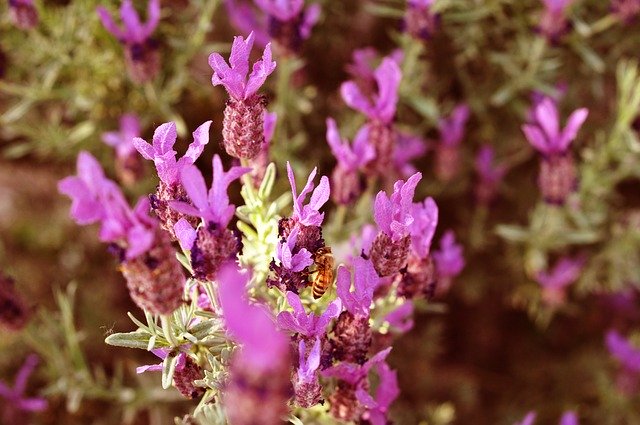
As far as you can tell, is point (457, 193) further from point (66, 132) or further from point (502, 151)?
point (66, 132)

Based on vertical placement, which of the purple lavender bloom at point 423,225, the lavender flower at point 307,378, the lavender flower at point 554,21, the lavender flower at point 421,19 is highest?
the lavender flower at point 554,21

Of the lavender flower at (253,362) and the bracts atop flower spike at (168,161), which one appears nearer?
the lavender flower at (253,362)

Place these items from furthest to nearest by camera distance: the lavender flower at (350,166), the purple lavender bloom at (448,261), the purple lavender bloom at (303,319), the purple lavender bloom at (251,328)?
the purple lavender bloom at (448,261), the lavender flower at (350,166), the purple lavender bloom at (303,319), the purple lavender bloom at (251,328)

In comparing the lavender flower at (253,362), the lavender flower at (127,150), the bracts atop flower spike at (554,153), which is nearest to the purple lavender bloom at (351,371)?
the lavender flower at (253,362)

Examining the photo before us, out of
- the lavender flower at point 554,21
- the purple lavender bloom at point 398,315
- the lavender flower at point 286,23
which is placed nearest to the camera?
the purple lavender bloom at point 398,315

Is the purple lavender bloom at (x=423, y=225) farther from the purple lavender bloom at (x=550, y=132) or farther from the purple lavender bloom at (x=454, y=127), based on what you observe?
the purple lavender bloom at (x=454, y=127)

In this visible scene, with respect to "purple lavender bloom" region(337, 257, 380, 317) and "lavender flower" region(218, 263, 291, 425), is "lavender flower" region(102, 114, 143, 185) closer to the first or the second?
"purple lavender bloom" region(337, 257, 380, 317)

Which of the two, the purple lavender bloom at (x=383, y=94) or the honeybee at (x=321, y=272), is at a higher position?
the purple lavender bloom at (x=383, y=94)
